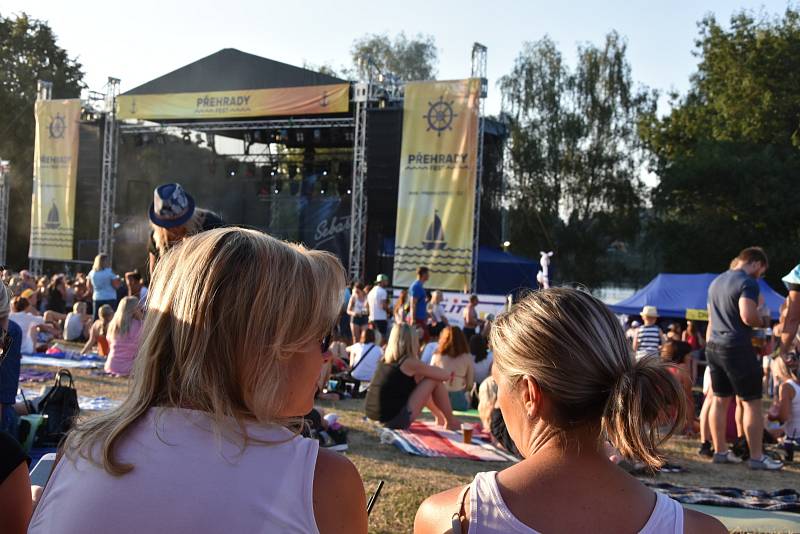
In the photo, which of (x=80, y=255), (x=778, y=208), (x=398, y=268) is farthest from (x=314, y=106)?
(x=778, y=208)

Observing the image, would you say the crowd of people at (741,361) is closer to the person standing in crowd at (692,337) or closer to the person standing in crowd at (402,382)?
the person standing in crowd at (402,382)

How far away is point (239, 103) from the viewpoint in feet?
59.3

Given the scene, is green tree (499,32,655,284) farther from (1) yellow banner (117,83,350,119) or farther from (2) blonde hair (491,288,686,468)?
(2) blonde hair (491,288,686,468)

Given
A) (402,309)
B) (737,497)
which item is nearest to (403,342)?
(737,497)

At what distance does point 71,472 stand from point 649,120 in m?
29.7

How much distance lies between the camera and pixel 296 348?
1.28 metres

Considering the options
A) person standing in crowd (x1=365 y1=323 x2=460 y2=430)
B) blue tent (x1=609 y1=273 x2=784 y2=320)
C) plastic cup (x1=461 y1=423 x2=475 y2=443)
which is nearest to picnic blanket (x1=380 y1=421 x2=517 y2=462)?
plastic cup (x1=461 y1=423 x2=475 y2=443)

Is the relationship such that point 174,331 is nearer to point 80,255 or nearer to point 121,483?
point 121,483

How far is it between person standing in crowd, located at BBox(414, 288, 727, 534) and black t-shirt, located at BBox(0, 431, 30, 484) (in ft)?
2.67

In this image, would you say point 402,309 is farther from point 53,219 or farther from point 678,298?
point 53,219

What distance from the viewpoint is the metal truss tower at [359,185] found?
1695 centimetres

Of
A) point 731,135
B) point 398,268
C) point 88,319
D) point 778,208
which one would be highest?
point 731,135

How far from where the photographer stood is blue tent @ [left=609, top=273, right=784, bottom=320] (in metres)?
14.0

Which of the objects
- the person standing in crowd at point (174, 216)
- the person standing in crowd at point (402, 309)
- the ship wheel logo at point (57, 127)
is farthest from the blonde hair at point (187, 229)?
the ship wheel logo at point (57, 127)
